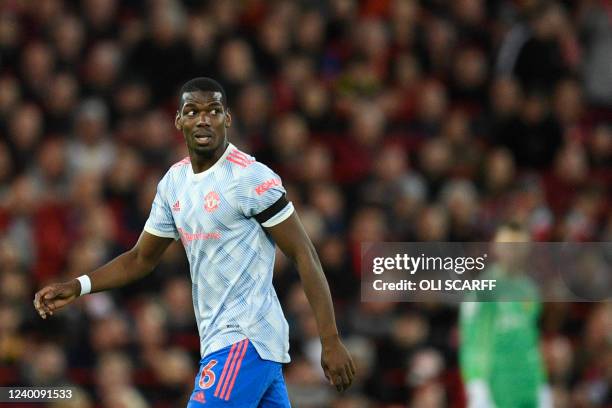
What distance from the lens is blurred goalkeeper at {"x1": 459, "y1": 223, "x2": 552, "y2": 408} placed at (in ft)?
26.8

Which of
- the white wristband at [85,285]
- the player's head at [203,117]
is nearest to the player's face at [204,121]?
the player's head at [203,117]

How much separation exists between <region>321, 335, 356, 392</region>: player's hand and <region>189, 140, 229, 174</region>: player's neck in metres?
0.93

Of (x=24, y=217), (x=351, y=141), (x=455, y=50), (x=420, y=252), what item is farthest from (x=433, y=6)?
(x=24, y=217)

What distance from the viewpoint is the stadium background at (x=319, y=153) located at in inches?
376

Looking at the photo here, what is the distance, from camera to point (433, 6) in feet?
43.0

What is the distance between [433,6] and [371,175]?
2815 millimetres

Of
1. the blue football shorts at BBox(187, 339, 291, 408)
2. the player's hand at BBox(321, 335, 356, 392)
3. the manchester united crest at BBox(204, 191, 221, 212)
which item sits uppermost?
the manchester united crest at BBox(204, 191, 221, 212)

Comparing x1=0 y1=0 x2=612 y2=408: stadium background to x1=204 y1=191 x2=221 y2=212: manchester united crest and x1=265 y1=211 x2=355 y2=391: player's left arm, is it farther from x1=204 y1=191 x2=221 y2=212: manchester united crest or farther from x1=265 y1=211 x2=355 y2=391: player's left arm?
x1=265 y1=211 x2=355 y2=391: player's left arm

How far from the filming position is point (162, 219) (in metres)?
5.48

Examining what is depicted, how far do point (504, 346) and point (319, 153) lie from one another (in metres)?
3.25

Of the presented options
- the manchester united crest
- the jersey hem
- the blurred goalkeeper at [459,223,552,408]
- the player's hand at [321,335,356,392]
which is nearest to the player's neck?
the manchester united crest

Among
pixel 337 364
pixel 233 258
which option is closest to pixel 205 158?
pixel 233 258

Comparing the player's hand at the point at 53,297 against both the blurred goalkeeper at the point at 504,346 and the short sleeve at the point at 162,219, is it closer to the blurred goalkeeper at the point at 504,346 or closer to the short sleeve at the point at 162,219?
the short sleeve at the point at 162,219

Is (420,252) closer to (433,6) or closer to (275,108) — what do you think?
(275,108)
